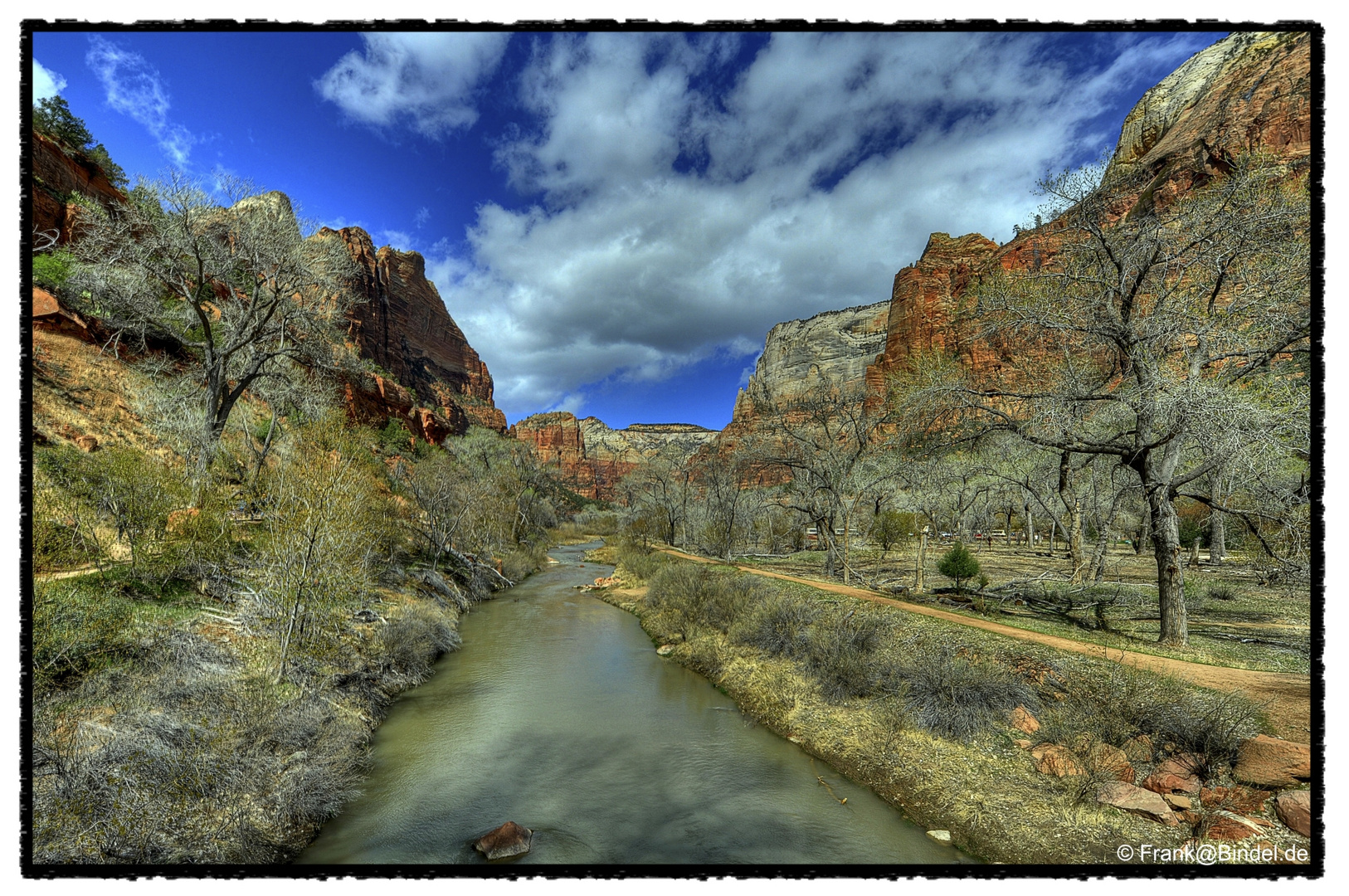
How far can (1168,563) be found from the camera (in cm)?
888

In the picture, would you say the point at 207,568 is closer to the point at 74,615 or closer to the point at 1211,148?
the point at 74,615

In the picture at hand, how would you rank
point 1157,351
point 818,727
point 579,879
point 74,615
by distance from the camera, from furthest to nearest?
point 818,727
point 1157,351
point 74,615
point 579,879

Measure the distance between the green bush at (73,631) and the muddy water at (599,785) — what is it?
395 cm

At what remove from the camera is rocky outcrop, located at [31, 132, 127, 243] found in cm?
2183

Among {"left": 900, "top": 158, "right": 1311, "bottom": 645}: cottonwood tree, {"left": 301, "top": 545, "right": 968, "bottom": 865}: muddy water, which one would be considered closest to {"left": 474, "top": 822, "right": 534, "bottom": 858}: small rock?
{"left": 301, "top": 545, "right": 968, "bottom": 865}: muddy water

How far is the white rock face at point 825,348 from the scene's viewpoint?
131 meters

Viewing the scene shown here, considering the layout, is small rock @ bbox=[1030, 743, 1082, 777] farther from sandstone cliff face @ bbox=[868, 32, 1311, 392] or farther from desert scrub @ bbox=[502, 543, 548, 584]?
desert scrub @ bbox=[502, 543, 548, 584]

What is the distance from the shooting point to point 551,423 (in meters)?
188

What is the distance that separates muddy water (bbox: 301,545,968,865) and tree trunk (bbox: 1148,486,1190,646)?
647 centimetres

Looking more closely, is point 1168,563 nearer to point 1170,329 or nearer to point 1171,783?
point 1170,329

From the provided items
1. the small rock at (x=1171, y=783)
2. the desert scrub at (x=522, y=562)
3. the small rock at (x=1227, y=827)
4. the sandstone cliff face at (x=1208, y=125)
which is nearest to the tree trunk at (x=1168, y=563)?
the small rock at (x=1171, y=783)

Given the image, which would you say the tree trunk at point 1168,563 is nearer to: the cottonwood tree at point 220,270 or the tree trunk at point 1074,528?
the tree trunk at point 1074,528

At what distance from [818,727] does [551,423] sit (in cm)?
18547

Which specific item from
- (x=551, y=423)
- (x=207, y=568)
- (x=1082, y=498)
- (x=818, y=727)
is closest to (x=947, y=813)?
(x=818, y=727)
